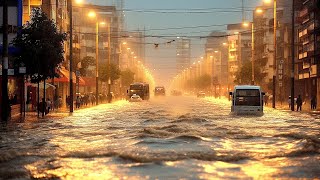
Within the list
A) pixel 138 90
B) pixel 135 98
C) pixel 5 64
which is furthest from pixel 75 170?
pixel 138 90

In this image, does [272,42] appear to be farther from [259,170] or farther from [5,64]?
[259,170]

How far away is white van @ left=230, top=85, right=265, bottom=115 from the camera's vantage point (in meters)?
50.6

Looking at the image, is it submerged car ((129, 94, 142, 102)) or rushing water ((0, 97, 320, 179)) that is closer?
rushing water ((0, 97, 320, 179))

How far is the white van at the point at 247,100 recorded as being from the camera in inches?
1993

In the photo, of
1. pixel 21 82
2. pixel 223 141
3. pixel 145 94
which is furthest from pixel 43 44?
pixel 145 94

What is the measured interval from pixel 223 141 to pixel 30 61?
26.3m

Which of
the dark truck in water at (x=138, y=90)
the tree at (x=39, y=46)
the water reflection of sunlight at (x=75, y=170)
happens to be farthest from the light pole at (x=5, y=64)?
the dark truck in water at (x=138, y=90)

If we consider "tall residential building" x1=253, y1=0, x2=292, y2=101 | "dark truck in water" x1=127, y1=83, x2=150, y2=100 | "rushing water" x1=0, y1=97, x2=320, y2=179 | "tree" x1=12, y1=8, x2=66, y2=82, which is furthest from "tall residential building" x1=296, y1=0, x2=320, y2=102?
"rushing water" x1=0, y1=97, x2=320, y2=179

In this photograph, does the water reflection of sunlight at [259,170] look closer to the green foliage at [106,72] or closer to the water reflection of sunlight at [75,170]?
the water reflection of sunlight at [75,170]

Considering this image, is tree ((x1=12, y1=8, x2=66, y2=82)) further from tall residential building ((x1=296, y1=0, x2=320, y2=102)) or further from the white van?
tall residential building ((x1=296, y1=0, x2=320, y2=102))

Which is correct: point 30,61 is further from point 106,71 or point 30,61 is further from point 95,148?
point 106,71

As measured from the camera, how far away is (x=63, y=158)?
1780 centimetres

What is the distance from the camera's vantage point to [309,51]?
87875 millimetres

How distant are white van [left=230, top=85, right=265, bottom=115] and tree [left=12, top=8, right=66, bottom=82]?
1425 cm
